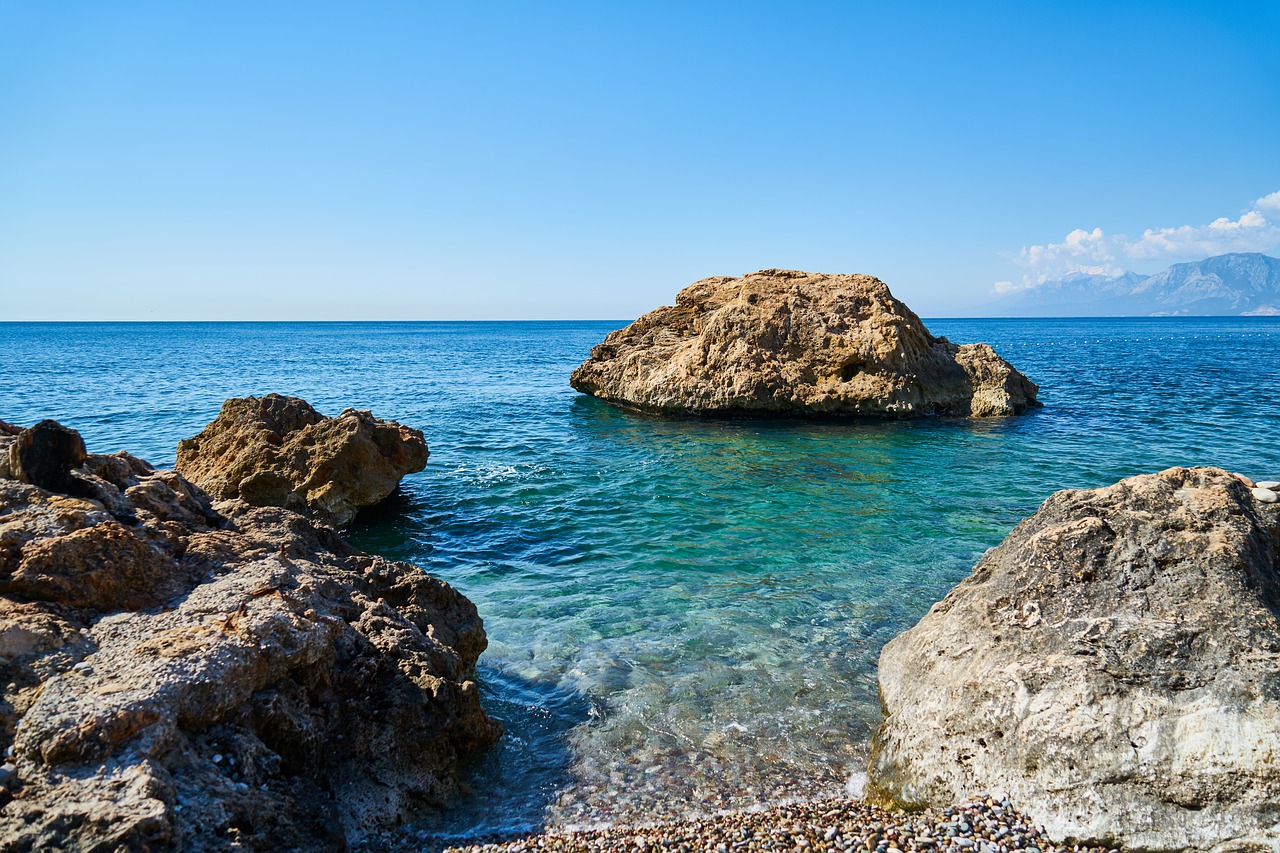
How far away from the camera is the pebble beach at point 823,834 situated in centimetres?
450

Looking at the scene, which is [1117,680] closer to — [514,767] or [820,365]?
[514,767]

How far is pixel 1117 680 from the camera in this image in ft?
15.8

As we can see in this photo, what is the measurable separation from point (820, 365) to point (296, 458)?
1652cm

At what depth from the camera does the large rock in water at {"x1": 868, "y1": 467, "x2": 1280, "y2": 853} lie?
14.4 ft

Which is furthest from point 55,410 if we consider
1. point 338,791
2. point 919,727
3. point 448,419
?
point 919,727

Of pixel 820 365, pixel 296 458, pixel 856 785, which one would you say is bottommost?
pixel 856 785

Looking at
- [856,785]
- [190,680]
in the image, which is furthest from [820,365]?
[190,680]

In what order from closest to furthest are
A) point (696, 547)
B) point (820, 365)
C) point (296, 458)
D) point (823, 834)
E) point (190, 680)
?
point (190, 680)
point (823, 834)
point (696, 547)
point (296, 458)
point (820, 365)

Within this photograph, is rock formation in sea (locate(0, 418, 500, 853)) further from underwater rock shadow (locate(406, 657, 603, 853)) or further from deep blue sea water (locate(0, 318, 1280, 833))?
deep blue sea water (locate(0, 318, 1280, 833))

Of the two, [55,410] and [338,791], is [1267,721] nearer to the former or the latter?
[338,791]

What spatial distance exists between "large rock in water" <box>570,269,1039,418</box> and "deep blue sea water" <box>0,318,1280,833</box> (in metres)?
1.03

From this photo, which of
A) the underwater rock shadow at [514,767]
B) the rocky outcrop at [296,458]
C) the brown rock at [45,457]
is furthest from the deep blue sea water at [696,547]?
the brown rock at [45,457]

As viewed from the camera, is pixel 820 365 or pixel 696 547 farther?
pixel 820 365

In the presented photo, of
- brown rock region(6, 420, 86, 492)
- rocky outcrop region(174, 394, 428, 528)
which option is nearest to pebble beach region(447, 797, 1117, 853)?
brown rock region(6, 420, 86, 492)
